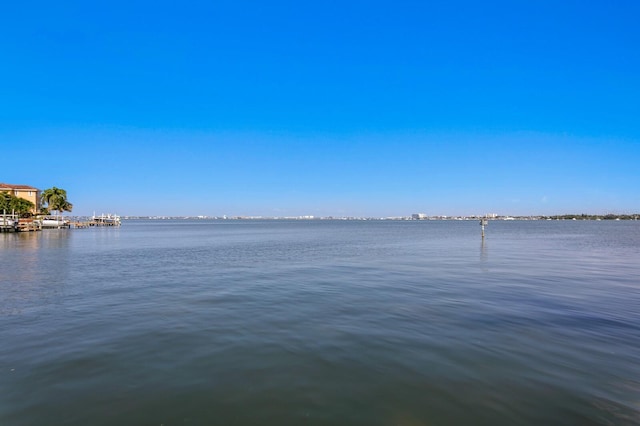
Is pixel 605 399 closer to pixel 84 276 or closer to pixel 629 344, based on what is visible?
pixel 629 344

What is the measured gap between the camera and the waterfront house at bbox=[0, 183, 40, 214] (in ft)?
329

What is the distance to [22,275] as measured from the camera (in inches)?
794

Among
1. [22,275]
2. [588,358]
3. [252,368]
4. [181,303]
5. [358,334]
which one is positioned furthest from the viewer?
[22,275]

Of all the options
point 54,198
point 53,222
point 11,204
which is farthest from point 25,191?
point 11,204

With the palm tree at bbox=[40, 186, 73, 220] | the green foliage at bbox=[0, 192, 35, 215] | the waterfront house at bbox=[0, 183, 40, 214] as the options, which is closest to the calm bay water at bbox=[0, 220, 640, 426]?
the green foliage at bbox=[0, 192, 35, 215]

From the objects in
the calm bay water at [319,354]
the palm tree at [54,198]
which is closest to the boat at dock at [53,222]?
the palm tree at [54,198]

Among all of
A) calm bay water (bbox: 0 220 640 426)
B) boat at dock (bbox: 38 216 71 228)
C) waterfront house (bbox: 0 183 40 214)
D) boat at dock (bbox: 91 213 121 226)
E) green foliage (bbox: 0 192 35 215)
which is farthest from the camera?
boat at dock (bbox: 91 213 121 226)

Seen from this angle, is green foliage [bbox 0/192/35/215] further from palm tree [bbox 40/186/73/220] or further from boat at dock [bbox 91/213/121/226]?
boat at dock [bbox 91/213/121/226]

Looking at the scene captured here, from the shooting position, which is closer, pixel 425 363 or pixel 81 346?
pixel 425 363

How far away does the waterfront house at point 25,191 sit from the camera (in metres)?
100

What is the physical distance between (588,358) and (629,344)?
82.1 inches

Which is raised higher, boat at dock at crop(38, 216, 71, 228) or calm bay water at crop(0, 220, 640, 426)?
boat at dock at crop(38, 216, 71, 228)

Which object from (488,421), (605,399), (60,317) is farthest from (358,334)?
(60,317)

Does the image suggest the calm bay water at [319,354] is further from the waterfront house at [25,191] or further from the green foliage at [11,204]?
the waterfront house at [25,191]
